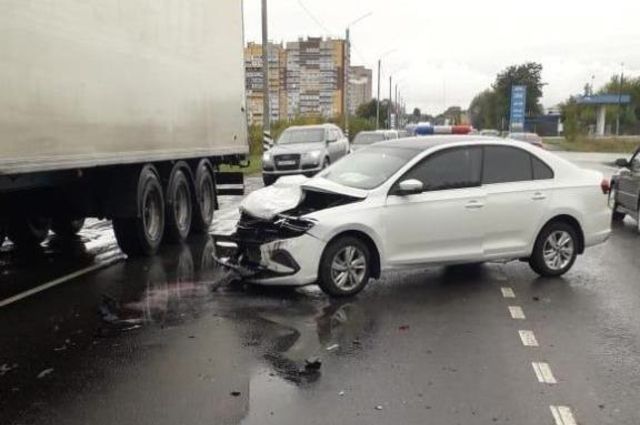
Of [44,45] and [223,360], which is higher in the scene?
[44,45]

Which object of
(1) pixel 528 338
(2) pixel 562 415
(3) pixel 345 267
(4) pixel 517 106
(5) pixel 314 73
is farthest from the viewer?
(4) pixel 517 106

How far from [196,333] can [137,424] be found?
6.30 ft

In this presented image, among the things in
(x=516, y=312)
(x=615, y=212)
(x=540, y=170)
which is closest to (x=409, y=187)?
(x=516, y=312)

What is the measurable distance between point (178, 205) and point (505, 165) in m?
5.18

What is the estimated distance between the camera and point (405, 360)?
5551 mm

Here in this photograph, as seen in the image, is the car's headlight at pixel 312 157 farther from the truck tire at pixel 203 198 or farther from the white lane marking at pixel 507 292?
the white lane marking at pixel 507 292

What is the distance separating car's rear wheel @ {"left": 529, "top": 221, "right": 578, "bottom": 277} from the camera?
855 cm

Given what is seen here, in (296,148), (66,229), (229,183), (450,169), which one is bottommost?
(66,229)

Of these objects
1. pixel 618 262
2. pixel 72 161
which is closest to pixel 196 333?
pixel 72 161

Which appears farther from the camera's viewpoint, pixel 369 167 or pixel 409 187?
pixel 369 167

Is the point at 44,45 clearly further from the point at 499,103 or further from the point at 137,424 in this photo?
the point at 499,103

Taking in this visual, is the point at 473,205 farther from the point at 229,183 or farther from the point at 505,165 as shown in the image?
the point at 229,183

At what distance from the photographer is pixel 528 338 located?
6.14 meters

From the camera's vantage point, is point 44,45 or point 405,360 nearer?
point 405,360
